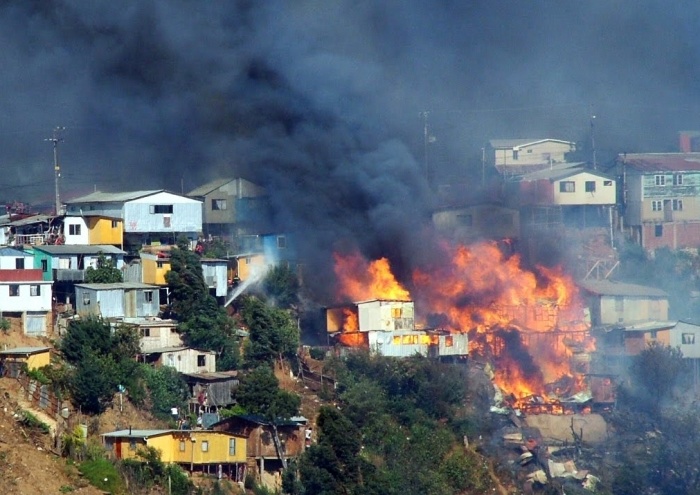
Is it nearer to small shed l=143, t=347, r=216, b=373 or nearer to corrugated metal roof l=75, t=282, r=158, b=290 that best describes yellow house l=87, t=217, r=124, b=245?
corrugated metal roof l=75, t=282, r=158, b=290

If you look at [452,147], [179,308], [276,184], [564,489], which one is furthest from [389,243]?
[452,147]

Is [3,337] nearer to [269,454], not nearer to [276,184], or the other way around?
[269,454]

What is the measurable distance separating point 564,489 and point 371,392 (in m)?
4.99

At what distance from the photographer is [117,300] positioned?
41.3m

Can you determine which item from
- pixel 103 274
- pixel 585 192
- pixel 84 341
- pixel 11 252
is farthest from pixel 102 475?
pixel 585 192

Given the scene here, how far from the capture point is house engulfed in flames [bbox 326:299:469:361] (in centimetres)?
4303

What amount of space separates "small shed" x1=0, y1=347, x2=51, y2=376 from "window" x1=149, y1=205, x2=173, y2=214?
1049 centimetres

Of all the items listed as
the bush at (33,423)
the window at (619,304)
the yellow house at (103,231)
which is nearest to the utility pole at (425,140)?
the window at (619,304)

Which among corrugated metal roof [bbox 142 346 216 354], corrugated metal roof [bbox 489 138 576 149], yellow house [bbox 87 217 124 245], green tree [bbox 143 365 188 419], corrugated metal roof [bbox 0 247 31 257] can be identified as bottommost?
green tree [bbox 143 365 188 419]

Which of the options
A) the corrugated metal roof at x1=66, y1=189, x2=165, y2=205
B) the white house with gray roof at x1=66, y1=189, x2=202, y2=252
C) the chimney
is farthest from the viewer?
the chimney

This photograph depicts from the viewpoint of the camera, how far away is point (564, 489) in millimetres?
38594

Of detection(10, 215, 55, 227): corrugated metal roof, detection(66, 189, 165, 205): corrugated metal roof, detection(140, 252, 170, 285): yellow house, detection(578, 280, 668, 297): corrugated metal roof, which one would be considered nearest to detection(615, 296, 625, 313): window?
detection(578, 280, 668, 297): corrugated metal roof

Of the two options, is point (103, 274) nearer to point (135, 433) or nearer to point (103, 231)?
point (103, 231)

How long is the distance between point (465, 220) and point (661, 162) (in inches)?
344
